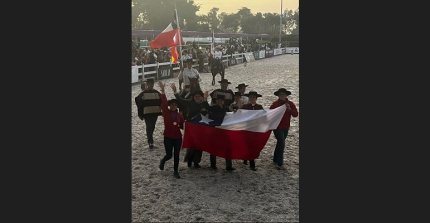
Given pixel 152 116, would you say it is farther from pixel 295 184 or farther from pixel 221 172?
pixel 295 184

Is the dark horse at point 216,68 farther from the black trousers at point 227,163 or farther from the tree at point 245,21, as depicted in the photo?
the tree at point 245,21

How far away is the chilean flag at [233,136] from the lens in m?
8.42

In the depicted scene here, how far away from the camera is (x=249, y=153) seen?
8.46 m

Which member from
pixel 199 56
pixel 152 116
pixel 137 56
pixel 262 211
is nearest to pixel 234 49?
pixel 199 56

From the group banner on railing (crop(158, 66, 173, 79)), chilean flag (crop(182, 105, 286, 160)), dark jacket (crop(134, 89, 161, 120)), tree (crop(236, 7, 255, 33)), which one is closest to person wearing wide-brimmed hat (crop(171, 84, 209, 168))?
chilean flag (crop(182, 105, 286, 160))

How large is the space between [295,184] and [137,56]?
60.2 feet

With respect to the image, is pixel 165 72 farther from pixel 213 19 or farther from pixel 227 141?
pixel 213 19

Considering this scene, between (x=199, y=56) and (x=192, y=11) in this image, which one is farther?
(x=192, y=11)

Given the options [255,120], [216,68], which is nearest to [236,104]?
[255,120]

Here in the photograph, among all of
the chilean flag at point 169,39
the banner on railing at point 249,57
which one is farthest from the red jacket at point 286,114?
the banner on railing at point 249,57

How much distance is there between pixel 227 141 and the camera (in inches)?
332

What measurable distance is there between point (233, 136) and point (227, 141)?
0.17 meters

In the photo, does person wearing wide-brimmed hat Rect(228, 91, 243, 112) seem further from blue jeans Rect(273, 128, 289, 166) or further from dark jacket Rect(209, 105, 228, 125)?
blue jeans Rect(273, 128, 289, 166)

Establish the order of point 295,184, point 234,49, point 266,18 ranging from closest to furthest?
1. point 295,184
2. point 234,49
3. point 266,18
